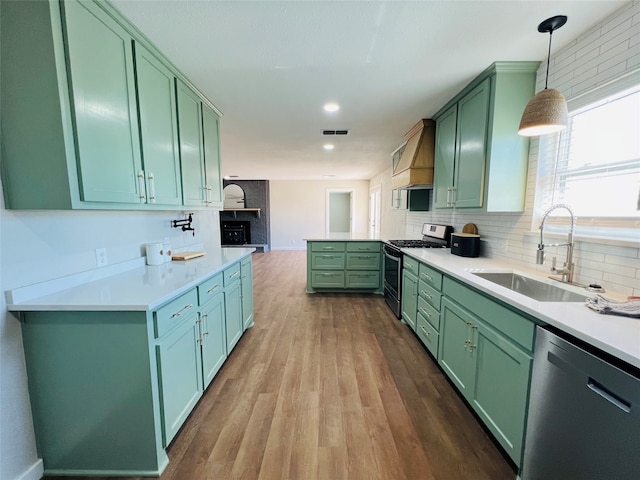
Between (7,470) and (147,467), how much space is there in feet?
1.86

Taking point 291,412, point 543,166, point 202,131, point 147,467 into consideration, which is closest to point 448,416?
point 291,412

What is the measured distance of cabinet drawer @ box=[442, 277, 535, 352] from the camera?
1.21 metres

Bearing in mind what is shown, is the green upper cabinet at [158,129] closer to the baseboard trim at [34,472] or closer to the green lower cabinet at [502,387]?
the baseboard trim at [34,472]

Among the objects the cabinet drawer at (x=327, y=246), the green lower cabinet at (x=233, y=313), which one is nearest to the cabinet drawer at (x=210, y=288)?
the green lower cabinet at (x=233, y=313)

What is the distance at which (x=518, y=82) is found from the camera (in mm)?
1963

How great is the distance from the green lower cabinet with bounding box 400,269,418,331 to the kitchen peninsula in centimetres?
215

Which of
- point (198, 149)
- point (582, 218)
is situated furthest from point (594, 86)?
point (198, 149)

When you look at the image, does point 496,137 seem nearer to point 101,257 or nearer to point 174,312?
point 174,312

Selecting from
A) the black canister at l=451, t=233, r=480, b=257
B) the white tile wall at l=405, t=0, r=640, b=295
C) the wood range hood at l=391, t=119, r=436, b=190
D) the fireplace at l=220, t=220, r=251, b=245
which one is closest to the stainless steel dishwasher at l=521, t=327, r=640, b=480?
the white tile wall at l=405, t=0, r=640, b=295

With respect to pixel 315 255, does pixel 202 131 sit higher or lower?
higher

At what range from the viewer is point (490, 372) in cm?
147

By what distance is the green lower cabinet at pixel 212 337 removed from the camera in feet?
5.87

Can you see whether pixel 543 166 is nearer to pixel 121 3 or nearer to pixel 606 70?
pixel 606 70

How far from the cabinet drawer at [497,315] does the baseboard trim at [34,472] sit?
245 centimetres
